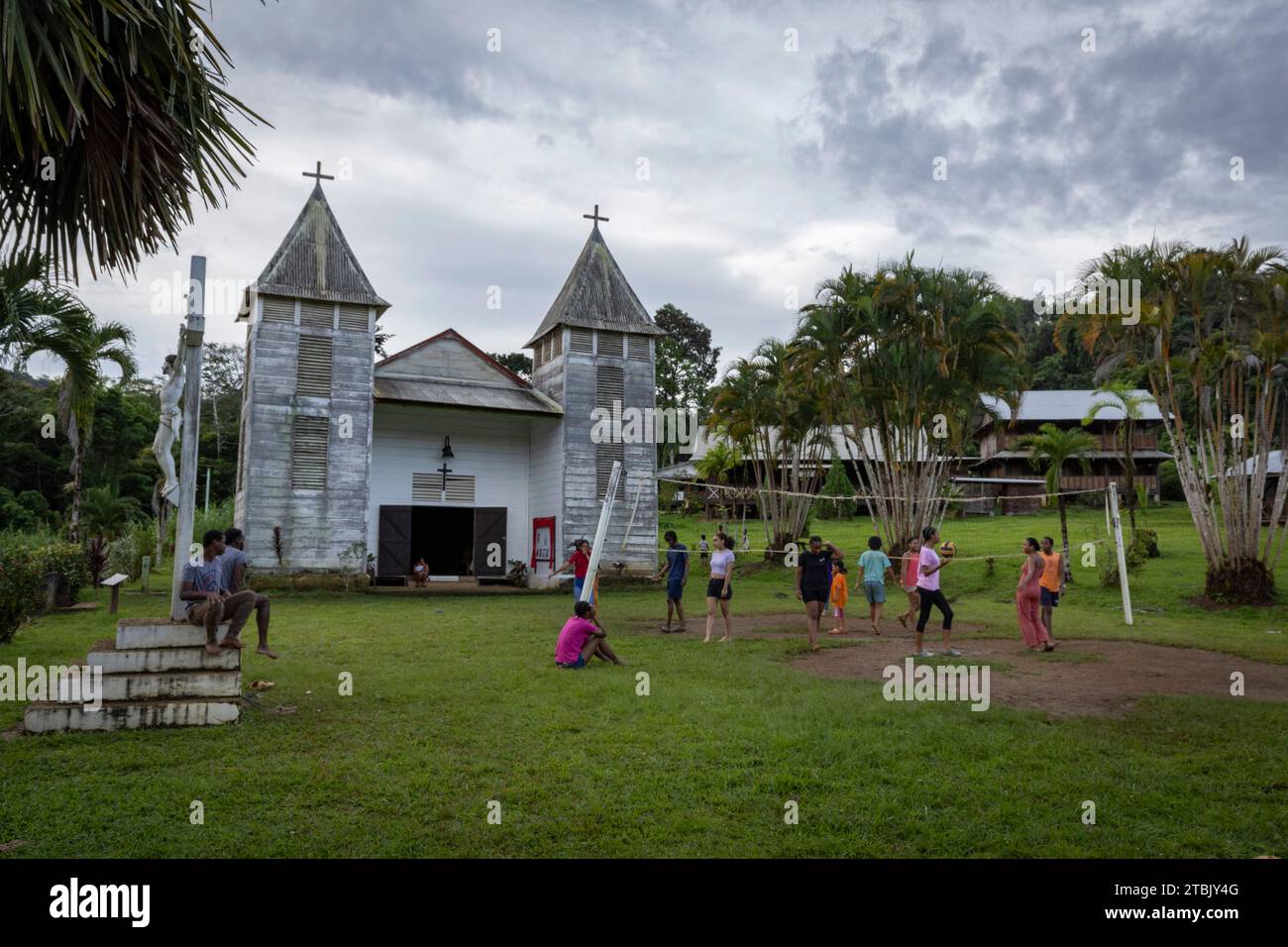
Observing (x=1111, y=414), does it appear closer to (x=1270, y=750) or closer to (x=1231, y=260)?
(x=1231, y=260)

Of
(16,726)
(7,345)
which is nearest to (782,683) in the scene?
(16,726)

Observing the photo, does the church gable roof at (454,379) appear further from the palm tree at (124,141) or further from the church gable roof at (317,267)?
the palm tree at (124,141)

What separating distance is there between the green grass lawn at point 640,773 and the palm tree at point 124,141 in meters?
3.75

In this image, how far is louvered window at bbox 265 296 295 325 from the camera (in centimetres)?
2286

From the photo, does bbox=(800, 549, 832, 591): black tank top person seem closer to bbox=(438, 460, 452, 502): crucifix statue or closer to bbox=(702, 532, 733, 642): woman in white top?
bbox=(702, 532, 733, 642): woman in white top

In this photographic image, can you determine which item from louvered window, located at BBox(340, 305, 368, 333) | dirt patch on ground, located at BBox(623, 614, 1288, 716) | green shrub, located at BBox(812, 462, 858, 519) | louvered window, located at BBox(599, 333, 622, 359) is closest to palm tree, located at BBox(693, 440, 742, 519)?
green shrub, located at BBox(812, 462, 858, 519)

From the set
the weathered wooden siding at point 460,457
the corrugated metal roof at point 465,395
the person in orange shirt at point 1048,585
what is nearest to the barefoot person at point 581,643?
the person in orange shirt at point 1048,585

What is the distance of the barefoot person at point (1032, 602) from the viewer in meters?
12.6

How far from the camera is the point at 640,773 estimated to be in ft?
21.4

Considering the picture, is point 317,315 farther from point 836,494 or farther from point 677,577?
point 836,494

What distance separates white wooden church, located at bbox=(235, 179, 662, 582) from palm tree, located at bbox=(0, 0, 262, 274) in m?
16.8

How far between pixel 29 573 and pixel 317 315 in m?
11.0

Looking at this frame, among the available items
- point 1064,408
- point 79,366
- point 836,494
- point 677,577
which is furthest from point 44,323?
point 1064,408

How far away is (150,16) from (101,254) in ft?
5.71
